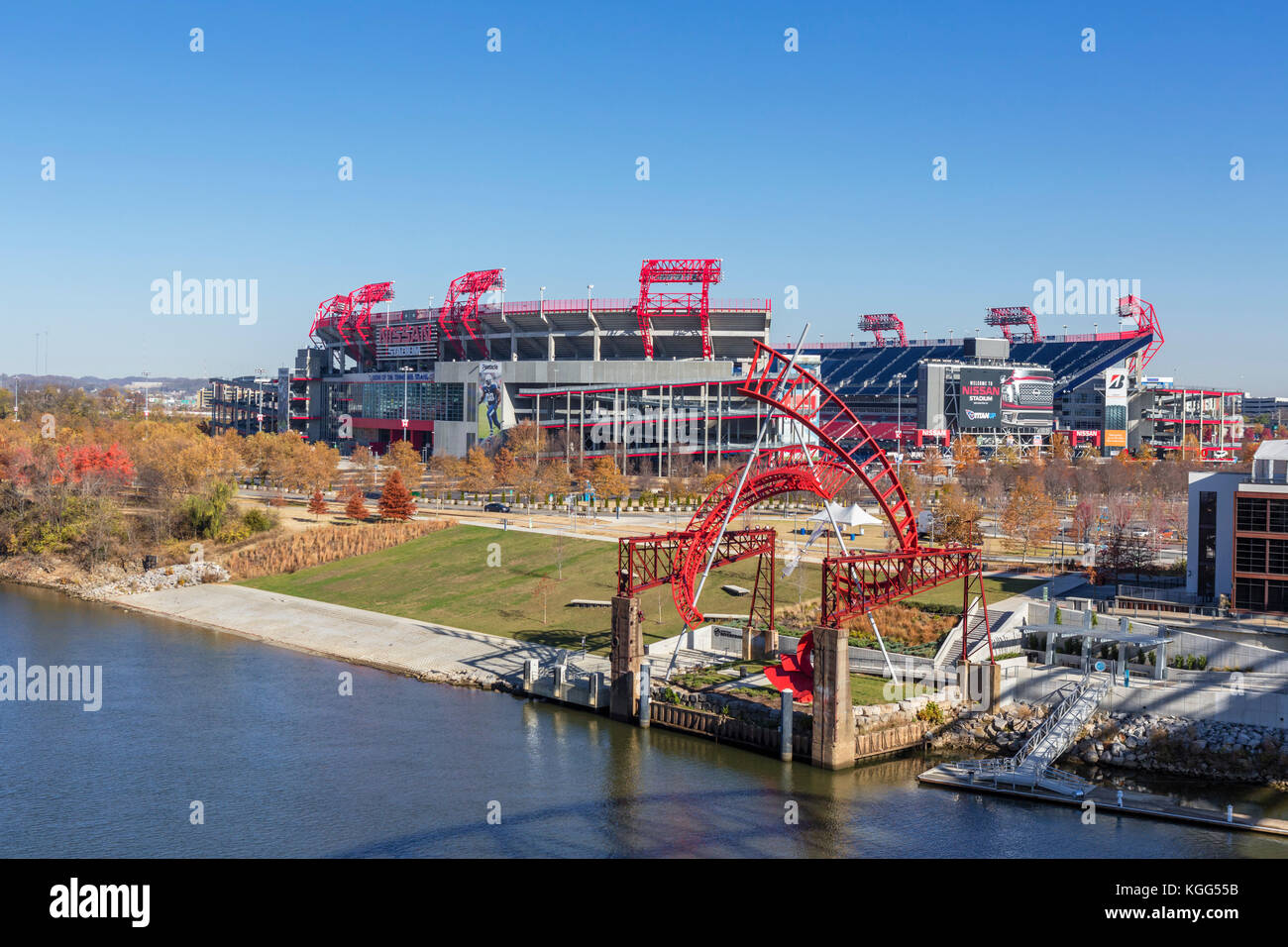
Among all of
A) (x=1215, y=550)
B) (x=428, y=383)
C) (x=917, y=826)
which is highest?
(x=428, y=383)

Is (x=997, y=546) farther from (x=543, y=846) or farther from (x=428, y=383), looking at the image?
(x=428, y=383)

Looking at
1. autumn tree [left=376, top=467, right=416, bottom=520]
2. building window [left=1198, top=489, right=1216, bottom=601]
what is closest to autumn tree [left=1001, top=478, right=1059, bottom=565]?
building window [left=1198, top=489, right=1216, bottom=601]

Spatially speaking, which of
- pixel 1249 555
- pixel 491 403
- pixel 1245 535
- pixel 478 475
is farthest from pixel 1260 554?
pixel 491 403

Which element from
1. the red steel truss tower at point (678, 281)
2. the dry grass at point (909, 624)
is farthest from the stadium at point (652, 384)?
the dry grass at point (909, 624)

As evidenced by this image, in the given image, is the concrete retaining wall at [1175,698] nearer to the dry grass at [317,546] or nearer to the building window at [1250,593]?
the building window at [1250,593]

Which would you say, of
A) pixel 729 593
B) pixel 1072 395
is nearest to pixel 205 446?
pixel 729 593

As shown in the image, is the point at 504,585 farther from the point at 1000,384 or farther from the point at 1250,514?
the point at 1000,384

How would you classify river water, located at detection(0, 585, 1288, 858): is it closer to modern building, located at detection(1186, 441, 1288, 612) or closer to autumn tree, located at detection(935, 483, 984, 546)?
modern building, located at detection(1186, 441, 1288, 612)
